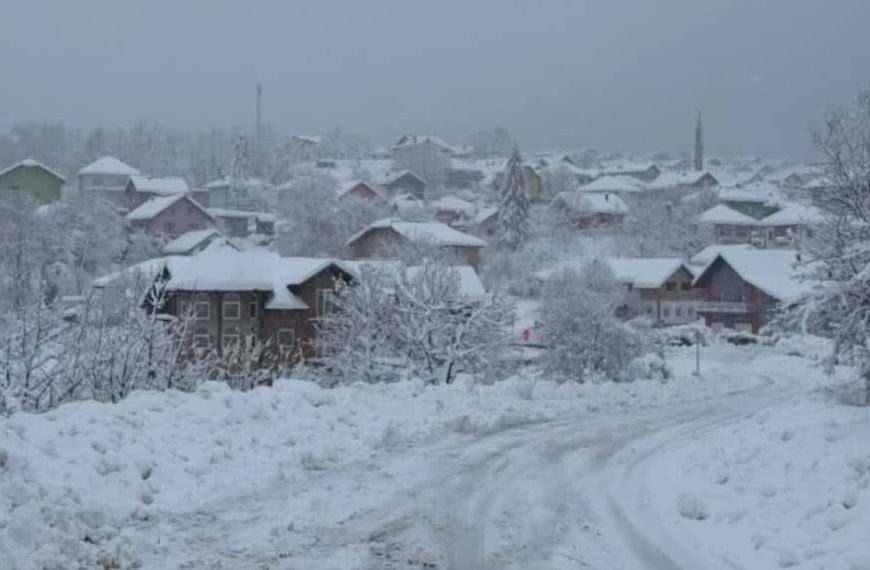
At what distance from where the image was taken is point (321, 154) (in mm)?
169875

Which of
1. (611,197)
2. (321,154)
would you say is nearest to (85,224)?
(611,197)

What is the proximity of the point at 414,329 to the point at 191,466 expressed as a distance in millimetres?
19708

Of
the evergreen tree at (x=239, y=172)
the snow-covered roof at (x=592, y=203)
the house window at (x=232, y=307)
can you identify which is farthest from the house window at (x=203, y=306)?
the evergreen tree at (x=239, y=172)

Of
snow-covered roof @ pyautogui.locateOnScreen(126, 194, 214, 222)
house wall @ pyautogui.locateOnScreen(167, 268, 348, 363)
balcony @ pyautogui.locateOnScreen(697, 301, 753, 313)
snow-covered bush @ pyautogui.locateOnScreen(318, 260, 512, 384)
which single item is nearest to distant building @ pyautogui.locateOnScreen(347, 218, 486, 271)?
balcony @ pyautogui.locateOnScreen(697, 301, 753, 313)

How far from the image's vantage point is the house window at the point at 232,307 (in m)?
46.4

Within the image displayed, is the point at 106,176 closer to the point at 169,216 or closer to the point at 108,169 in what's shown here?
the point at 108,169

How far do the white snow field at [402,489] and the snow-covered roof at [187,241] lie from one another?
66825 millimetres

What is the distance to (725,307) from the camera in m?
69.2

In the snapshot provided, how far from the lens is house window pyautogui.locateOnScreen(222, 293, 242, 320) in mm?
46406

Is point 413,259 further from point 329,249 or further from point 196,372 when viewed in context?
point 196,372

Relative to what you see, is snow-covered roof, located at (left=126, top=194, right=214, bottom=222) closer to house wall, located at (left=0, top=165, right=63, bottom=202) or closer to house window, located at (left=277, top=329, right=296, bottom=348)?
house wall, located at (left=0, top=165, right=63, bottom=202)

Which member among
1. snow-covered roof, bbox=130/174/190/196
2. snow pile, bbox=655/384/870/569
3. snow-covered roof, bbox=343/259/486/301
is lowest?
snow pile, bbox=655/384/870/569

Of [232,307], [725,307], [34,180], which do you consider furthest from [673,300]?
[34,180]

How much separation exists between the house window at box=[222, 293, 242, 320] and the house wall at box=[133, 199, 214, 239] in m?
44.1
